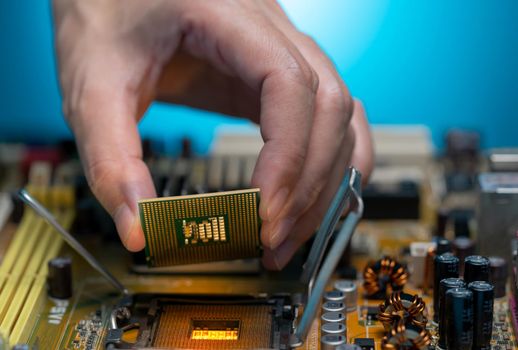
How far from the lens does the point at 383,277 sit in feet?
11.2

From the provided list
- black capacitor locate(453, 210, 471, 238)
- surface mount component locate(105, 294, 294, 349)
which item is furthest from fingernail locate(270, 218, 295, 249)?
black capacitor locate(453, 210, 471, 238)

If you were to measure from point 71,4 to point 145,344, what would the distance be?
1582mm

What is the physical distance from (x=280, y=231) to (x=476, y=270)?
2.26ft

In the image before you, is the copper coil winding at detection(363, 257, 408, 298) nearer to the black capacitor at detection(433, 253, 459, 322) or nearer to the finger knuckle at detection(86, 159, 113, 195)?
the black capacitor at detection(433, 253, 459, 322)

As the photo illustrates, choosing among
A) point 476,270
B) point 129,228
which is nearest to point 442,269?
point 476,270

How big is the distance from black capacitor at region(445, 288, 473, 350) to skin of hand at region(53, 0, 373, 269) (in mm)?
645

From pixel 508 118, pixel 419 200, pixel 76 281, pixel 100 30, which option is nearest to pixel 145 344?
pixel 76 281

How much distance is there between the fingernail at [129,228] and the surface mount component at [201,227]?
3 centimetres

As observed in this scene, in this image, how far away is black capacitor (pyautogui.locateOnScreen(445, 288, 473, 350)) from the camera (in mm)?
2840

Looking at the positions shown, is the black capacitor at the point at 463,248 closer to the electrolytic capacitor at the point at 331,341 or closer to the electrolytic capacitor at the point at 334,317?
the electrolytic capacitor at the point at 334,317

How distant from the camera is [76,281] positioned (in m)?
3.57

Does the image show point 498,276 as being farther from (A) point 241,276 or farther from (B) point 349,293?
(A) point 241,276

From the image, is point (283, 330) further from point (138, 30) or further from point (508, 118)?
point (508, 118)

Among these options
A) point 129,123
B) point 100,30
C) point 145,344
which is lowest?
point 145,344
